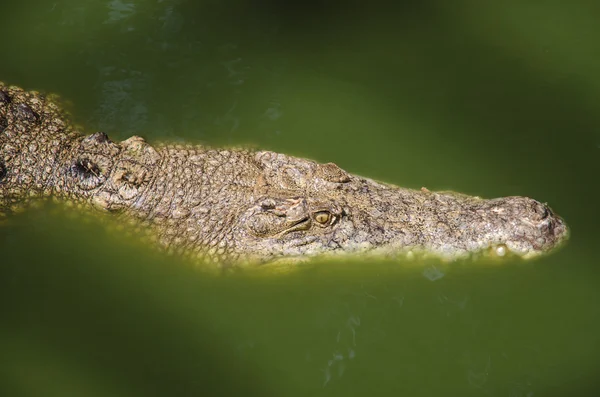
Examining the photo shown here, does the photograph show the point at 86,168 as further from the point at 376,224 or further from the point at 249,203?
the point at 376,224

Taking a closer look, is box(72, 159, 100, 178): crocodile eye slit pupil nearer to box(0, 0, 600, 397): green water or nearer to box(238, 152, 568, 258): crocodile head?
box(0, 0, 600, 397): green water

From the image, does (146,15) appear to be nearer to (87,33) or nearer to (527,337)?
(87,33)

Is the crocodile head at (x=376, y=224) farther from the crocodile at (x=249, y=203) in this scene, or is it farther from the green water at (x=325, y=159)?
the green water at (x=325, y=159)

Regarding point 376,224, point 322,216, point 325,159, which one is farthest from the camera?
point 325,159

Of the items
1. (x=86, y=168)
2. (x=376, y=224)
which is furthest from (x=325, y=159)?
(x=86, y=168)

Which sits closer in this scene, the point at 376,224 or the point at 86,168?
the point at 376,224

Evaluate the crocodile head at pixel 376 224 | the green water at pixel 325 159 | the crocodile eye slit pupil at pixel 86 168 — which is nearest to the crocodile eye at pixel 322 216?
the crocodile head at pixel 376 224

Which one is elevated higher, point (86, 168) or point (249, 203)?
point (86, 168)
